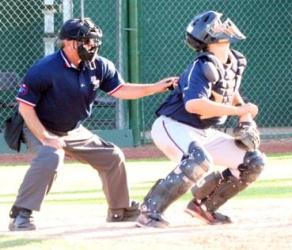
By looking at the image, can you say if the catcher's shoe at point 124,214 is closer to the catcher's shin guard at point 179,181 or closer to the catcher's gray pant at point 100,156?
the catcher's gray pant at point 100,156

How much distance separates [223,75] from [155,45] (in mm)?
8420

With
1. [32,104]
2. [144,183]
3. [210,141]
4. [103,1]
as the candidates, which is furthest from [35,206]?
[103,1]

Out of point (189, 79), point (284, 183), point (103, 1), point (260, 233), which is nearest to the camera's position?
point (260, 233)

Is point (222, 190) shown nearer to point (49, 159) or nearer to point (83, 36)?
point (49, 159)

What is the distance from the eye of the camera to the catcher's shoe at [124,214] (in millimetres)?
6711

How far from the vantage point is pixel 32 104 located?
633 centimetres

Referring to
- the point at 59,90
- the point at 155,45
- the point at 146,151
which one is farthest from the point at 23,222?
the point at 155,45

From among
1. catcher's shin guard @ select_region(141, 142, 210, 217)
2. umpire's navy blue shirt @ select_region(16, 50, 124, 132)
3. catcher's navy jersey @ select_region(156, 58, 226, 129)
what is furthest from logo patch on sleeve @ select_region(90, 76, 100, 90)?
catcher's shin guard @ select_region(141, 142, 210, 217)

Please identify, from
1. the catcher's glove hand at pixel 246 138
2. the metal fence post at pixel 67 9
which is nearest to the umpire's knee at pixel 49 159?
the catcher's glove hand at pixel 246 138

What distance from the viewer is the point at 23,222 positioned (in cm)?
622

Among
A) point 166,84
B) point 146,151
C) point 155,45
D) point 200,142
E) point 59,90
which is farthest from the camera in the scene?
point 155,45

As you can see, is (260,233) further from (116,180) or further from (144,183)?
(144,183)

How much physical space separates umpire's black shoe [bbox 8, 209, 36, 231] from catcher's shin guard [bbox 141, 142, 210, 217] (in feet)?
2.28

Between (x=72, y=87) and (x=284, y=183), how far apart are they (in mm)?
3154
